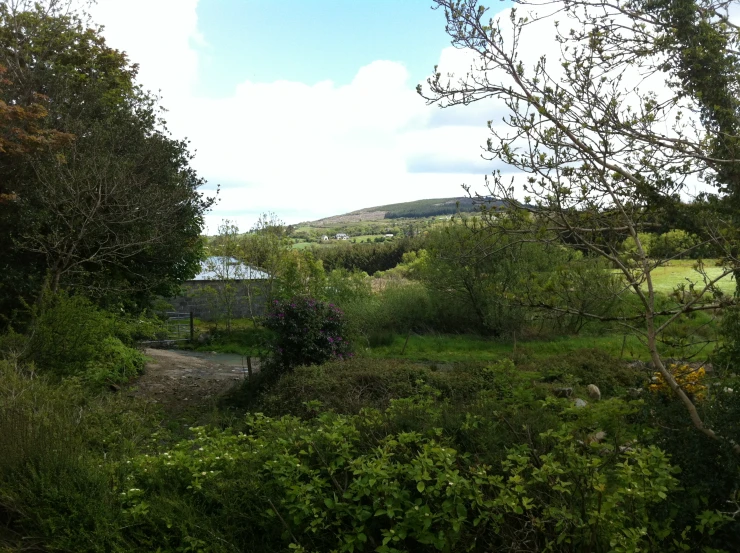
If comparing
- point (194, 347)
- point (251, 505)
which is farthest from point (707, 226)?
point (194, 347)

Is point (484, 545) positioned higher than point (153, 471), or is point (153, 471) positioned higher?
point (153, 471)

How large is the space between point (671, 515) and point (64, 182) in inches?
425

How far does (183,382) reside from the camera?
42.4ft

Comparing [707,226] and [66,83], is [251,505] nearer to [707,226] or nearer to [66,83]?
[707,226]

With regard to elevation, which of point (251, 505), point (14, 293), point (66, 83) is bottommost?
point (251, 505)

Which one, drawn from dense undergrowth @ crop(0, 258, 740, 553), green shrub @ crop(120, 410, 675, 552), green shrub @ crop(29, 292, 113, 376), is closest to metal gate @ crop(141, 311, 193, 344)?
green shrub @ crop(29, 292, 113, 376)

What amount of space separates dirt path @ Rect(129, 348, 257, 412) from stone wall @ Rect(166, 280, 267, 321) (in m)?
8.04

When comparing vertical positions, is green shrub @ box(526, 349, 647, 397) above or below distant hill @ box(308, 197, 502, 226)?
below

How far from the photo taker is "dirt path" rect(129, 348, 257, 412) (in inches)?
436

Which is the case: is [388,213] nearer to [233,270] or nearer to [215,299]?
A: [233,270]

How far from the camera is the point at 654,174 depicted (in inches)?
173

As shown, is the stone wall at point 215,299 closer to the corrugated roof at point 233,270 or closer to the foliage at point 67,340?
the corrugated roof at point 233,270

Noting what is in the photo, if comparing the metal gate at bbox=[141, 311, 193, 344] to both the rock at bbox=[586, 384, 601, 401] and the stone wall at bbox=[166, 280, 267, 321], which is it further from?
the rock at bbox=[586, 384, 601, 401]

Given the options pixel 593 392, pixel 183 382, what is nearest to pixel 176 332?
pixel 183 382
